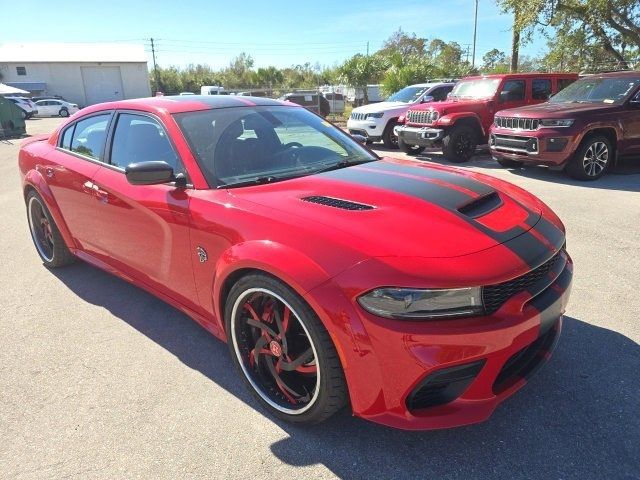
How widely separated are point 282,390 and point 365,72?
88.7ft

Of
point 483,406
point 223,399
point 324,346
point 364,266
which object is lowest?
point 223,399

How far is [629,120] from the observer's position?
27.0 feet

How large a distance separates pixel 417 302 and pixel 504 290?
41 centimetres

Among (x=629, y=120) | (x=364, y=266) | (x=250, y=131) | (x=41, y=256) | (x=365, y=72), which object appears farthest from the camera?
(x=365, y=72)

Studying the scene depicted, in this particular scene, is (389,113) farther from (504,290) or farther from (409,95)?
(504,290)

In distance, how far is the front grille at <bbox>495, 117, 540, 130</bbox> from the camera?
Answer: 8.33m

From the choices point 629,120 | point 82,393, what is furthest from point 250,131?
point 629,120

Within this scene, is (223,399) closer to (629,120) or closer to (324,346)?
(324,346)

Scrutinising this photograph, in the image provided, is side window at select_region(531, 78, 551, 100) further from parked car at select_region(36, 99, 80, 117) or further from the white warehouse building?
the white warehouse building

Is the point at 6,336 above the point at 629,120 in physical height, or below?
below

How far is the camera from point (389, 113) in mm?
13031

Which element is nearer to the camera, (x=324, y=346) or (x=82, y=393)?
(x=324, y=346)

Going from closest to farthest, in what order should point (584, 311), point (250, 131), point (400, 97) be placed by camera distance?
point (250, 131)
point (584, 311)
point (400, 97)

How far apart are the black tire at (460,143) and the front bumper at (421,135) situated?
18 centimetres
